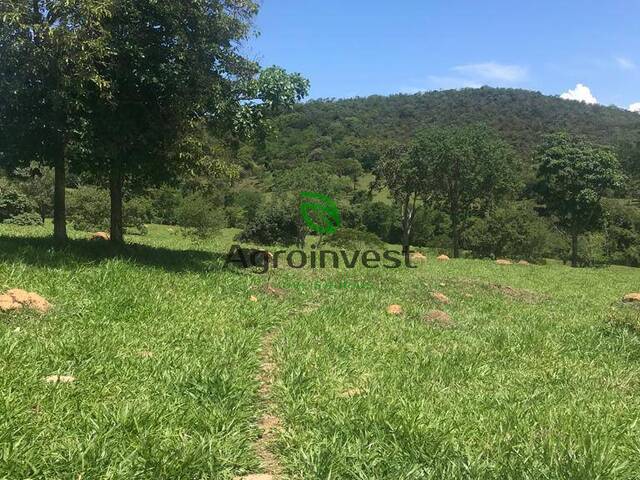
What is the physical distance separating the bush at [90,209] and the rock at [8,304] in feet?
81.7

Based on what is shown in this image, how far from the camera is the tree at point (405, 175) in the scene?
37.0m

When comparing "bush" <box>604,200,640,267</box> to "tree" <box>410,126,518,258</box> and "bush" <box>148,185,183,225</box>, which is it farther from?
"bush" <box>148,185,183,225</box>

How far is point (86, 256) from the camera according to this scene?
10367 millimetres

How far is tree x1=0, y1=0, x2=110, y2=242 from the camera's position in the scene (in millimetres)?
9164

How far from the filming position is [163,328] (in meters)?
6.45

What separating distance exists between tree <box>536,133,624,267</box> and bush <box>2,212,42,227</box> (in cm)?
3515

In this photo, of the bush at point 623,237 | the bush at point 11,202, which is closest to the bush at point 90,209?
the bush at point 11,202

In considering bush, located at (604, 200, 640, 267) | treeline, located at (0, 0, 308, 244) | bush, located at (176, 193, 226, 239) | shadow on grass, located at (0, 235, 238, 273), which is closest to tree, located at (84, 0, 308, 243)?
treeline, located at (0, 0, 308, 244)

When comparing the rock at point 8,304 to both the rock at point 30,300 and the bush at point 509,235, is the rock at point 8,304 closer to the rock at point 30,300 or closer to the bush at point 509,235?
the rock at point 30,300

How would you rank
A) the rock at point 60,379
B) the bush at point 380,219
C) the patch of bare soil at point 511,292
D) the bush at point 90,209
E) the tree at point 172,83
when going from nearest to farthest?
the rock at point 60,379 < the tree at point 172,83 < the patch of bare soil at point 511,292 < the bush at point 90,209 < the bush at point 380,219

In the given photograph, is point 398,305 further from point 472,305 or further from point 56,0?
point 56,0

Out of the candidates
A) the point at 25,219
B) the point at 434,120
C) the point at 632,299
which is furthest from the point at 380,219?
the point at 632,299

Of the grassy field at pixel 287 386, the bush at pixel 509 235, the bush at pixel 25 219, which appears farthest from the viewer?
the bush at pixel 509 235

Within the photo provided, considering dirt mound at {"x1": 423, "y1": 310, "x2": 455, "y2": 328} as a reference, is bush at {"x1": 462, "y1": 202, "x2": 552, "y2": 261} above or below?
above
